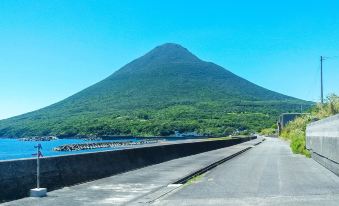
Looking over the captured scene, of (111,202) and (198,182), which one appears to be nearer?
(111,202)

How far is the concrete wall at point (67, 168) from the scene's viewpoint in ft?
41.2

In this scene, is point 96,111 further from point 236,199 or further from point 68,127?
point 236,199

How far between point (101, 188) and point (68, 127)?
596 ft

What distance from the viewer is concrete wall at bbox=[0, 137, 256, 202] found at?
12547mm

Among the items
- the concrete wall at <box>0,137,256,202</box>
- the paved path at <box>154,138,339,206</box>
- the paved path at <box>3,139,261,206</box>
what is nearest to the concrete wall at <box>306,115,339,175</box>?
the paved path at <box>154,138,339,206</box>

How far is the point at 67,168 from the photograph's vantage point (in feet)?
50.6

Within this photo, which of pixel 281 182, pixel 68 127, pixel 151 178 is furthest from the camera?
pixel 68 127

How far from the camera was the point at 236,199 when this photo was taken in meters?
12.6

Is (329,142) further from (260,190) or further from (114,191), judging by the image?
(114,191)

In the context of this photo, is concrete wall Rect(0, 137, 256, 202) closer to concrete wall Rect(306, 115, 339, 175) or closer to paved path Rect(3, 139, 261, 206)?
paved path Rect(3, 139, 261, 206)

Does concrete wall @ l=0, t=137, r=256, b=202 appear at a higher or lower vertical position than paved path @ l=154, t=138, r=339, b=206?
higher

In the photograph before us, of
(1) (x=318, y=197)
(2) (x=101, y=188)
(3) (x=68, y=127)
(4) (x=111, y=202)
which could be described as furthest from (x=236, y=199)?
(3) (x=68, y=127)

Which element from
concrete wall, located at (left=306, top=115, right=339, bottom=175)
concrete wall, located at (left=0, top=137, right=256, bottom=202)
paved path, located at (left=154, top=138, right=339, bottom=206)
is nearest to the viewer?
paved path, located at (left=154, top=138, right=339, bottom=206)

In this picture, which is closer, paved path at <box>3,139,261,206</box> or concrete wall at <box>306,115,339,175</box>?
paved path at <box>3,139,261,206</box>
